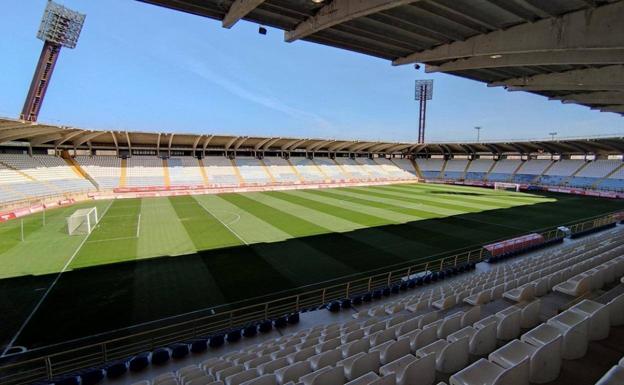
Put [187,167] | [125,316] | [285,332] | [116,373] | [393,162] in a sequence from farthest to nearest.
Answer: [393,162], [187,167], [125,316], [285,332], [116,373]

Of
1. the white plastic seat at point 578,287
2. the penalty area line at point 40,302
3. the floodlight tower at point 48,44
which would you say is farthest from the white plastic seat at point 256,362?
the floodlight tower at point 48,44

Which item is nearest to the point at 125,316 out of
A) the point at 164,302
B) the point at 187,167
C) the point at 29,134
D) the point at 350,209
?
the point at 164,302

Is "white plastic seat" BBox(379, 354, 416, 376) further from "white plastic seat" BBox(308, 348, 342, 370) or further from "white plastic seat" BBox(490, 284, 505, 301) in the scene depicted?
"white plastic seat" BBox(490, 284, 505, 301)

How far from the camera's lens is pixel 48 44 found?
4328 centimetres

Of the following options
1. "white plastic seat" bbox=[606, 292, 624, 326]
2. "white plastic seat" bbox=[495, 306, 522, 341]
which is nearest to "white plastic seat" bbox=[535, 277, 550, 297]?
"white plastic seat" bbox=[606, 292, 624, 326]

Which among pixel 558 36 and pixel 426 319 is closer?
pixel 426 319

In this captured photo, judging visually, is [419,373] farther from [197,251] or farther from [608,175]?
[608,175]

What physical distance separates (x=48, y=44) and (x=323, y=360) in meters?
58.2

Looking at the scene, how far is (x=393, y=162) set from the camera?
68.3 m

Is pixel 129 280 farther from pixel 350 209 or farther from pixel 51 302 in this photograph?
pixel 350 209

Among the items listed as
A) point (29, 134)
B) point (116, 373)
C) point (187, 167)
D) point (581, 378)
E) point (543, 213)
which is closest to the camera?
point (581, 378)

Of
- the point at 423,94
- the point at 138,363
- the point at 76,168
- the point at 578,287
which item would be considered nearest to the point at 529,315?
the point at 578,287

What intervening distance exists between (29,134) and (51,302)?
2974cm

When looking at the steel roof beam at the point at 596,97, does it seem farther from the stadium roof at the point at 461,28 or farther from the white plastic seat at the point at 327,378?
the white plastic seat at the point at 327,378
